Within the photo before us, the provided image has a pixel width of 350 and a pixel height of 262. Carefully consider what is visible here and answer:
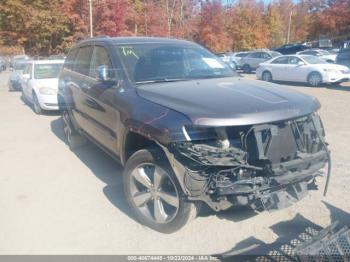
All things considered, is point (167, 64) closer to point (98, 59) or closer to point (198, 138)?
point (98, 59)

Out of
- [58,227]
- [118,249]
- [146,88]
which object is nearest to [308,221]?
[118,249]

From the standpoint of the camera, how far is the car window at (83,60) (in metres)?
5.39

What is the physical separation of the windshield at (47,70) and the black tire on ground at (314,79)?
10369 millimetres

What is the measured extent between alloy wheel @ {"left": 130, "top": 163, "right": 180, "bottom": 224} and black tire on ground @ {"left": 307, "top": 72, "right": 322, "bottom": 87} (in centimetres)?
1306

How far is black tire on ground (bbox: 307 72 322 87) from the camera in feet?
49.0

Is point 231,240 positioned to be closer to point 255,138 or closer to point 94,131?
point 255,138

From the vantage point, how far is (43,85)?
33.3 ft

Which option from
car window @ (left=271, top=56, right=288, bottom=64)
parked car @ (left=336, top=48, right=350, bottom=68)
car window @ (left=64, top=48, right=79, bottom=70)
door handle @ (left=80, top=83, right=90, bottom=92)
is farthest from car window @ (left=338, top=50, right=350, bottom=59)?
door handle @ (left=80, top=83, right=90, bottom=92)

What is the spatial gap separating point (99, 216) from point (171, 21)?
39.5 m

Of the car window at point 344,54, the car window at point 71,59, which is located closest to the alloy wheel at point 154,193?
the car window at point 71,59

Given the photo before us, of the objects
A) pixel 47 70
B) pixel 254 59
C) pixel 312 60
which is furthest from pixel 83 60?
pixel 254 59

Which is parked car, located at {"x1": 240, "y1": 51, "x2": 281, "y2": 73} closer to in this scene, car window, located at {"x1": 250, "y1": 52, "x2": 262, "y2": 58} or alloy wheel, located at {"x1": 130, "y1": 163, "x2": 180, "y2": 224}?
car window, located at {"x1": 250, "y1": 52, "x2": 262, "y2": 58}

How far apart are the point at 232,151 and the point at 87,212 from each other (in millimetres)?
1996

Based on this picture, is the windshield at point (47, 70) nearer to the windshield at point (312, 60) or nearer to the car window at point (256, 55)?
the windshield at point (312, 60)
